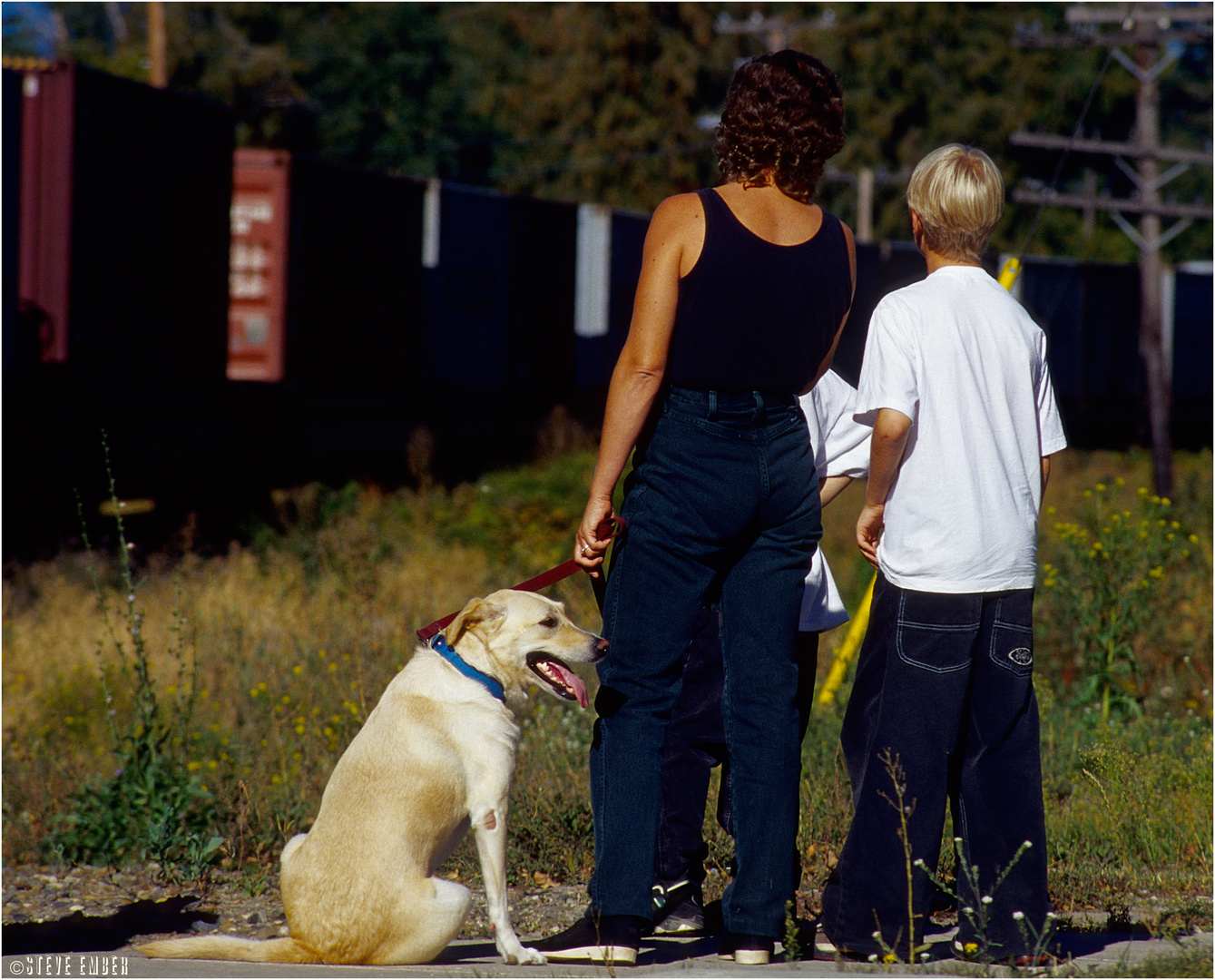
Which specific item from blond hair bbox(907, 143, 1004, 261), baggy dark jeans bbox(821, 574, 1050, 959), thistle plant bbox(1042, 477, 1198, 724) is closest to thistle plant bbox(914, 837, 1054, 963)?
baggy dark jeans bbox(821, 574, 1050, 959)

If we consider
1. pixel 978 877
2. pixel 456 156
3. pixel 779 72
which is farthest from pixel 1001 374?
pixel 456 156

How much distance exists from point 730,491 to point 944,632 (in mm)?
620

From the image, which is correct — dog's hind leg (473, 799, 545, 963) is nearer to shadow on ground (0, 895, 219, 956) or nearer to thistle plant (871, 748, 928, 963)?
thistle plant (871, 748, 928, 963)

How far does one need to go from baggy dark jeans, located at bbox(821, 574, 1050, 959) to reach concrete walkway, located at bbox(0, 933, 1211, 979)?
0.12 meters

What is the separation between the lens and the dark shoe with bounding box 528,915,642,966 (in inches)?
121

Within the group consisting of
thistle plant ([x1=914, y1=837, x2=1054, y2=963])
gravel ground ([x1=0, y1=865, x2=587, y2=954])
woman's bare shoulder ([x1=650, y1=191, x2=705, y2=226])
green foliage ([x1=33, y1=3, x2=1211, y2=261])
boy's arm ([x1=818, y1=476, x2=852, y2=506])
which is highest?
green foliage ([x1=33, y1=3, x2=1211, y2=261])

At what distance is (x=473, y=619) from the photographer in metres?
3.41

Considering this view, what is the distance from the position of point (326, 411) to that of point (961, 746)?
37.9 ft

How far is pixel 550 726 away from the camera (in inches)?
221

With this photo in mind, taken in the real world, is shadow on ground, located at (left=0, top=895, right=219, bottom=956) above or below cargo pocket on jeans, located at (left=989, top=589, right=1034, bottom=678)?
below

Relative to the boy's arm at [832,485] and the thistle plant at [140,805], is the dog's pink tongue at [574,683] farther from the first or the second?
the thistle plant at [140,805]

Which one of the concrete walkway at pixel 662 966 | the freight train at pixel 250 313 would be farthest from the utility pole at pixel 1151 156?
the concrete walkway at pixel 662 966

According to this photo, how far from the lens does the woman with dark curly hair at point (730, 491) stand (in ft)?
9.98

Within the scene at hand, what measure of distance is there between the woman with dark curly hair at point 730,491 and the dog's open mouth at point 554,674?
0.21 meters
